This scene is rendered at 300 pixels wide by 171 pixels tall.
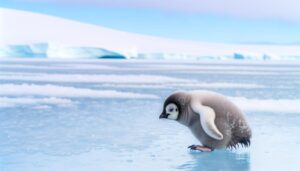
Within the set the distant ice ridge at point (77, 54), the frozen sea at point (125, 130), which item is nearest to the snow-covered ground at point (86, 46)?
the distant ice ridge at point (77, 54)

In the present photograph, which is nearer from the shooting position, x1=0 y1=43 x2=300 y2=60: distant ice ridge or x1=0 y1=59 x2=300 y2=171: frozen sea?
x1=0 y1=59 x2=300 y2=171: frozen sea

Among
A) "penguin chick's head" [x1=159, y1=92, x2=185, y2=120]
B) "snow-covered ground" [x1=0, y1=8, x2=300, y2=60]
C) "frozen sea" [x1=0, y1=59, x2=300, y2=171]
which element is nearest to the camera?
"frozen sea" [x1=0, y1=59, x2=300, y2=171]

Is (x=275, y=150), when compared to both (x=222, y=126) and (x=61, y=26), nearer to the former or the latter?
(x=222, y=126)

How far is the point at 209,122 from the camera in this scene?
229 centimetres

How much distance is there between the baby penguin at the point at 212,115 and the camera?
7.73ft

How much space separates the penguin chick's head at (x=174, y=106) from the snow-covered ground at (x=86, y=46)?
483 centimetres

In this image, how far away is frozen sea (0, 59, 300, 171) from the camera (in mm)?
2148

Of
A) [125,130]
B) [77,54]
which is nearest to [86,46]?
[77,54]

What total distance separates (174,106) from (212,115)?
7.7 inches

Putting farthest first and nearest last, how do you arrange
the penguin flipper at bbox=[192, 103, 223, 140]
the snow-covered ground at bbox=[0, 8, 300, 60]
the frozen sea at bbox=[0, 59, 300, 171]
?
the snow-covered ground at bbox=[0, 8, 300, 60]
the penguin flipper at bbox=[192, 103, 223, 140]
the frozen sea at bbox=[0, 59, 300, 171]

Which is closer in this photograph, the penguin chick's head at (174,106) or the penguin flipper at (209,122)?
the penguin flipper at (209,122)

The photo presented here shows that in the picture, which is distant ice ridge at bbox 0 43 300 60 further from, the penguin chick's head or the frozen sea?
the penguin chick's head

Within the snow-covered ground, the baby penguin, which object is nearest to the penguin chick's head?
the baby penguin

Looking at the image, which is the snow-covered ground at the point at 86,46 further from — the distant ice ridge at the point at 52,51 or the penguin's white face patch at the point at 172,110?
the penguin's white face patch at the point at 172,110
